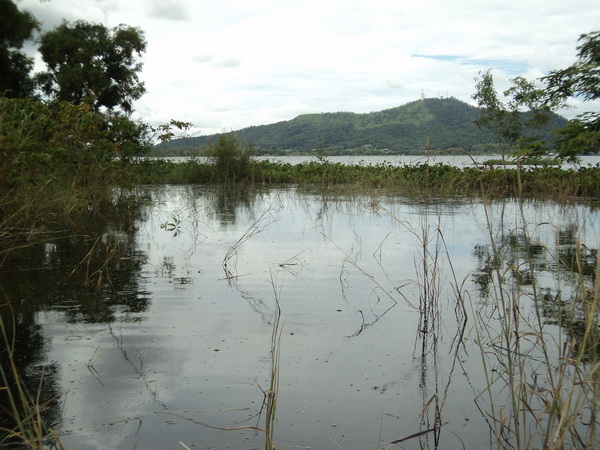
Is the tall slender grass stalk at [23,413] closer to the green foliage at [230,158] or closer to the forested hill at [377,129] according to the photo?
the green foliage at [230,158]

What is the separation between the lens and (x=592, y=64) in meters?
12.3

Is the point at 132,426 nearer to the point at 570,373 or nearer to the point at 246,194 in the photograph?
the point at 570,373

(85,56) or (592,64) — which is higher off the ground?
(85,56)

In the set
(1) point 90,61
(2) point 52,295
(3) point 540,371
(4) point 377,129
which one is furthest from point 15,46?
(4) point 377,129

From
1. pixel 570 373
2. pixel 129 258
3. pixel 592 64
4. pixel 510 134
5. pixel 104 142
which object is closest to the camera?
pixel 570 373

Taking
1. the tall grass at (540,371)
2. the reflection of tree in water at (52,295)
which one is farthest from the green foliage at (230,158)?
the tall grass at (540,371)

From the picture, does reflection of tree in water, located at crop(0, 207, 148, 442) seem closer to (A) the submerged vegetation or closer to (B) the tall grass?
(A) the submerged vegetation

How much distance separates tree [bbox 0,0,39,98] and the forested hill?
21022 millimetres

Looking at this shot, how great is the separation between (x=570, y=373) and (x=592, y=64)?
10.8 meters

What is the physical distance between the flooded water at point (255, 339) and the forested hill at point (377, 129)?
23278mm

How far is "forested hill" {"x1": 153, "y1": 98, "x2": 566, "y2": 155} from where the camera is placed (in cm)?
3684

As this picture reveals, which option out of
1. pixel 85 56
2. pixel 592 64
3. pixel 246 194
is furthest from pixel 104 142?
pixel 85 56

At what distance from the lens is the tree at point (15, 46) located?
35.2 ft

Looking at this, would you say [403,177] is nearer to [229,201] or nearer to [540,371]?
[229,201]
